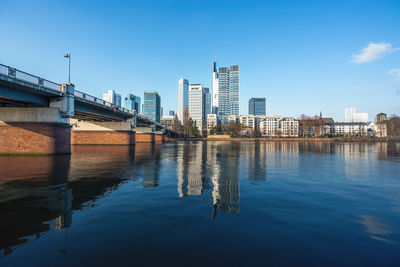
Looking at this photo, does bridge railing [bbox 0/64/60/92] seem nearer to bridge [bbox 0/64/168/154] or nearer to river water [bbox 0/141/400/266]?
bridge [bbox 0/64/168/154]

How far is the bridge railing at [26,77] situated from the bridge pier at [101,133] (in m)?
24.7

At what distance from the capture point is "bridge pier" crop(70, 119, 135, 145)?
4897 cm

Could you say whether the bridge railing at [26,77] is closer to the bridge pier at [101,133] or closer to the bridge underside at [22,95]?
the bridge underside at [22,95]

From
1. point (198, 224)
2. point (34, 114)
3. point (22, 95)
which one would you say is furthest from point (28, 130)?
point (198, 224)

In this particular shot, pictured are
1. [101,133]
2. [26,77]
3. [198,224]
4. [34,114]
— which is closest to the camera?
[198,224]

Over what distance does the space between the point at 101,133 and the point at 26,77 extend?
30.4 metres

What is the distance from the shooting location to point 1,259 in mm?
4039

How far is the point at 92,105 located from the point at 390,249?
3799cm

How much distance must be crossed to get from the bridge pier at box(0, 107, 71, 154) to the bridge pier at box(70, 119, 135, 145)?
2463 centimetres

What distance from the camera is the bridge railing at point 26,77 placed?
18.1 meters

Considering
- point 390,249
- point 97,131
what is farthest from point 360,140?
point 390,249

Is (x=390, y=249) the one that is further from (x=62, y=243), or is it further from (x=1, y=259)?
(x=1, y=259)

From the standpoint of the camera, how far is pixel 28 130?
926 inches

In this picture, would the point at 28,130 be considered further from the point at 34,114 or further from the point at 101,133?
the point at 101,133
